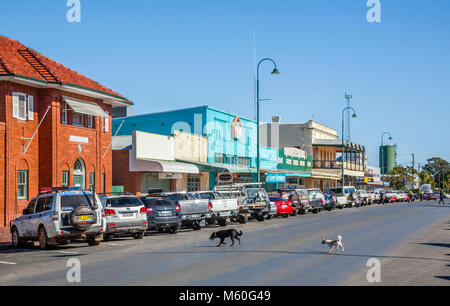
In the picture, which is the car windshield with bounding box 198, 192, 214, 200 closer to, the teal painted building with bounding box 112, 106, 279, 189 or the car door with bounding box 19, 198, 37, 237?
the car door with bounding box 19, 198, 37, 237

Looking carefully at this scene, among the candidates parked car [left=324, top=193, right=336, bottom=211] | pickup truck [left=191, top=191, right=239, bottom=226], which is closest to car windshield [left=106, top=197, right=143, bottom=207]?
pickup truck [left=191, top=191, right=239, bottom=226]

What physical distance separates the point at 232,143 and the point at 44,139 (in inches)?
901

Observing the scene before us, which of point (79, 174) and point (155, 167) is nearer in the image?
point (79, 174)

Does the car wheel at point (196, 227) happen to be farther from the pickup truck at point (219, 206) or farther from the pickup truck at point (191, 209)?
the pickup truck at point (219, 206)

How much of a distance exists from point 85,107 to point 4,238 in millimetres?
10132

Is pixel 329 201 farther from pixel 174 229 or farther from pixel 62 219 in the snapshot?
pixel 62 219

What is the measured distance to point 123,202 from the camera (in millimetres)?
20734

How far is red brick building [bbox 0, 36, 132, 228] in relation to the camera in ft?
85.6

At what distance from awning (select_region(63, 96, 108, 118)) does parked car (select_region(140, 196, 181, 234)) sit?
26.4 ft

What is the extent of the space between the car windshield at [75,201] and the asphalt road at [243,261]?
140 cm

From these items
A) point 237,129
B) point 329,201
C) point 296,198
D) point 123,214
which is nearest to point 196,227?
point 123,214

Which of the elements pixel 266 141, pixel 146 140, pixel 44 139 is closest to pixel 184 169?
pixel 146 140

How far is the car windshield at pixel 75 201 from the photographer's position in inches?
707
